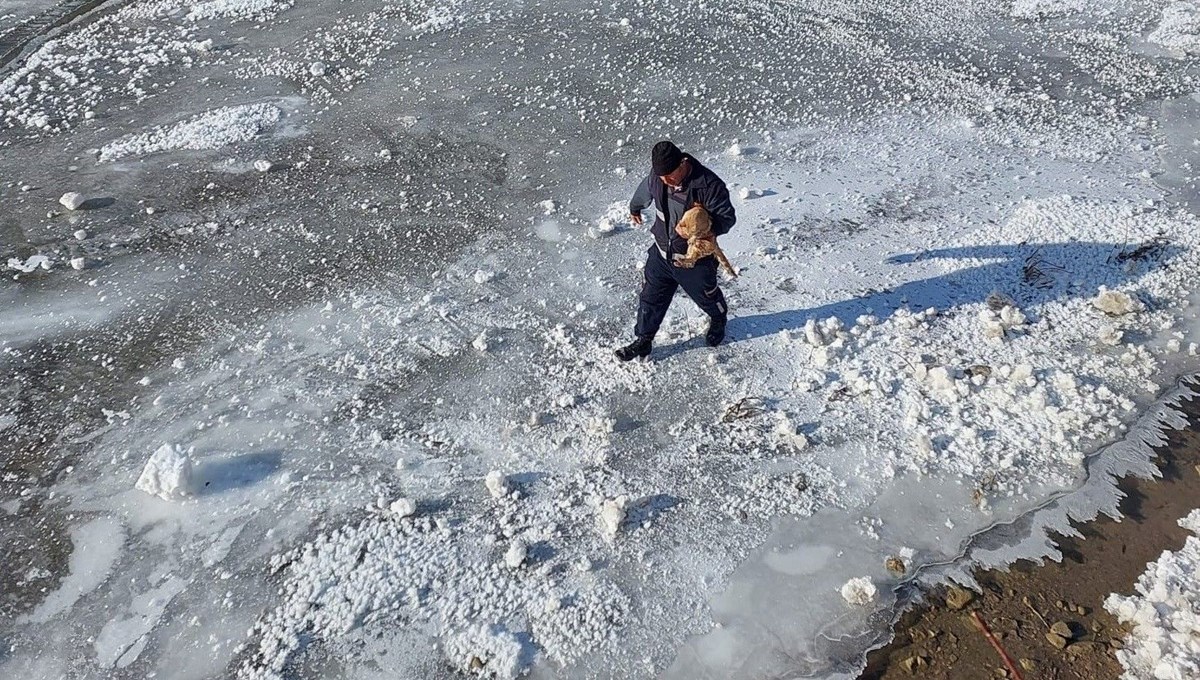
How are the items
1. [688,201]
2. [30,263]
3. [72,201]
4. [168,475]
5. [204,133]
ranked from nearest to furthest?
1. [168,475]
2. [688,201]
3. [30,263]
4. [72,201]
5. [204,133]

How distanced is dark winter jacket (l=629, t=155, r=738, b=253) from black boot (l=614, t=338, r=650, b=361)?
2.68 feet

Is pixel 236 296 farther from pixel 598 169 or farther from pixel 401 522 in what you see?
pixel 598 169

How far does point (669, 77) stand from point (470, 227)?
138 inches

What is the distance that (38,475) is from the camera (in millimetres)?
4828

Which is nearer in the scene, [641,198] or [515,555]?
[515,555]

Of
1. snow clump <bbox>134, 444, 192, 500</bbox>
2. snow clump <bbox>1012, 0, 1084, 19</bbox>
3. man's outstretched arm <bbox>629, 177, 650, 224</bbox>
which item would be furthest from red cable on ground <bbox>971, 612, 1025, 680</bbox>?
Answer: snow clump <bbox>1012, 0, 1084, 19</bbox>

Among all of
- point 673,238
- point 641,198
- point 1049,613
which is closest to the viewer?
point 1049,613

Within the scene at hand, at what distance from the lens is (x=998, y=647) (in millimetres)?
3945

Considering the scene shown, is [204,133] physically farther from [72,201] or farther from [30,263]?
[30,263]

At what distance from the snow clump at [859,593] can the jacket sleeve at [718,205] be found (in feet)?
7.29

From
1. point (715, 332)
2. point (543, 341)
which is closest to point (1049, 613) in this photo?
point (715, 332)

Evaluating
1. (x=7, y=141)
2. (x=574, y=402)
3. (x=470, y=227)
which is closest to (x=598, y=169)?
(x=470, y=227)

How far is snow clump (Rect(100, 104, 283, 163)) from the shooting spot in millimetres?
7758

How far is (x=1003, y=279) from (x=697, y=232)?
312 centimetres
